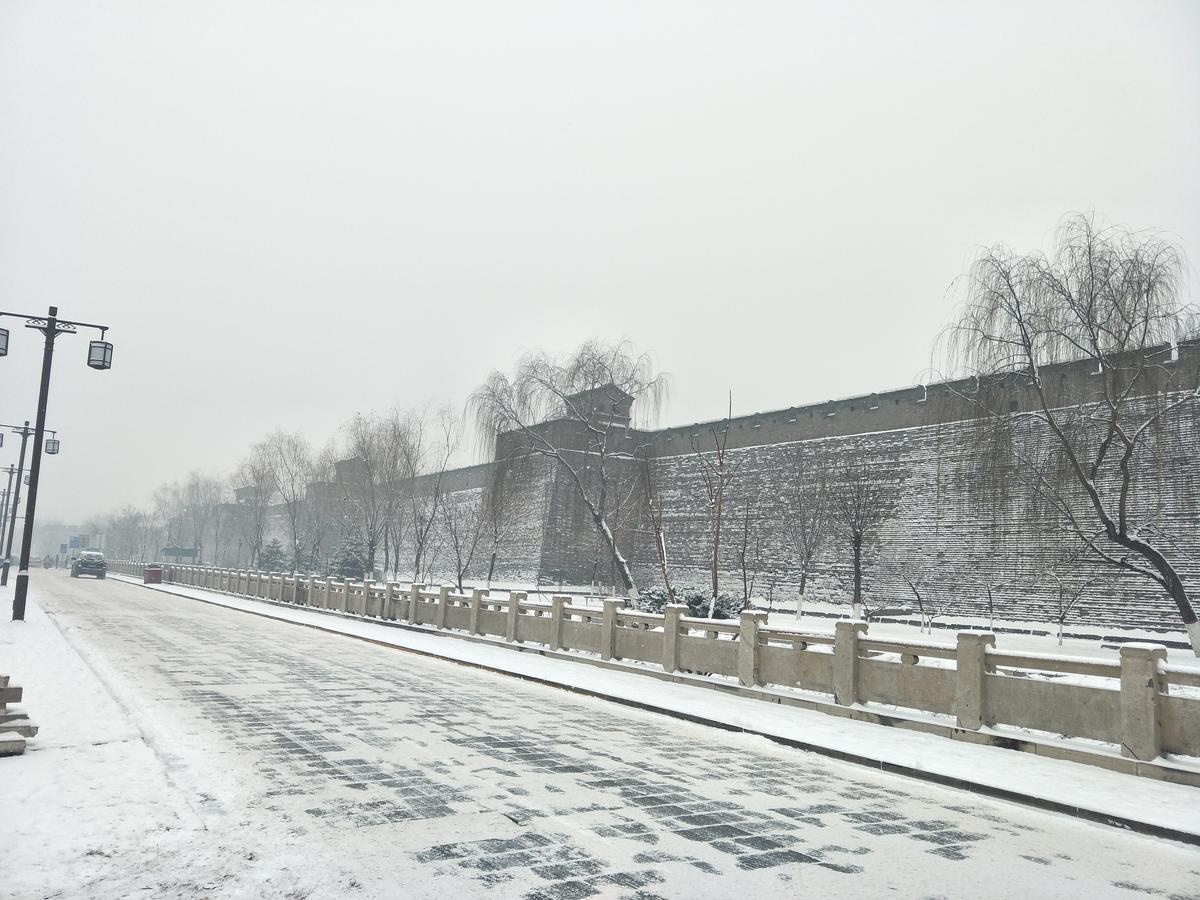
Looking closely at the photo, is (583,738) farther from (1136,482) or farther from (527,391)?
(1136,482)

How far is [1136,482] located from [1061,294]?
1328 centimetres

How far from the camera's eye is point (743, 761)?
757 cm

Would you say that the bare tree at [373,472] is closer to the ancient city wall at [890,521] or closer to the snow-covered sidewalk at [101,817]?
the ancient city wall at [890,521]

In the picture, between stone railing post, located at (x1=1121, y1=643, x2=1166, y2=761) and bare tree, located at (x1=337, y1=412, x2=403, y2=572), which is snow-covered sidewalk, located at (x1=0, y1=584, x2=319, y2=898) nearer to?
stone railing post, located at (x1=1121, y1=643, x2=1166, y2=761)

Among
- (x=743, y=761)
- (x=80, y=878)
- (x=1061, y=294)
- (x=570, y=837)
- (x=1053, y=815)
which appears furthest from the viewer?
(x=1061, y=294)

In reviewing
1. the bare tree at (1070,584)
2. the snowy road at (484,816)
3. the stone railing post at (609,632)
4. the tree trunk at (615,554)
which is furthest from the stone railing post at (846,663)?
the bare tree at (1070,584)

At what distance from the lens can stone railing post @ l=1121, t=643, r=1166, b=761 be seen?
748 centimetres

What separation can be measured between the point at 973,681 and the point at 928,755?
1.38 metres

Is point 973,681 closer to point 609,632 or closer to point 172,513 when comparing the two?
point 609,632

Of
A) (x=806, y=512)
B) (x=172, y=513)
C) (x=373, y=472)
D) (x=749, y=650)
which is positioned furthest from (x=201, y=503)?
(x=749, y=650)

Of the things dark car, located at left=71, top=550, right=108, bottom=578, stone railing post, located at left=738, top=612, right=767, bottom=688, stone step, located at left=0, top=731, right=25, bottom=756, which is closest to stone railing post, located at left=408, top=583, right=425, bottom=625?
stone railing post, located at left=738, top=612, right=767, bottom=688

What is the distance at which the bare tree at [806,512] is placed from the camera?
1359 inches

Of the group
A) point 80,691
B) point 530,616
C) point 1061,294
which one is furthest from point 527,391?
point 80,691

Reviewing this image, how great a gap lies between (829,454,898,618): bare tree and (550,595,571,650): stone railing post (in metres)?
17.3
